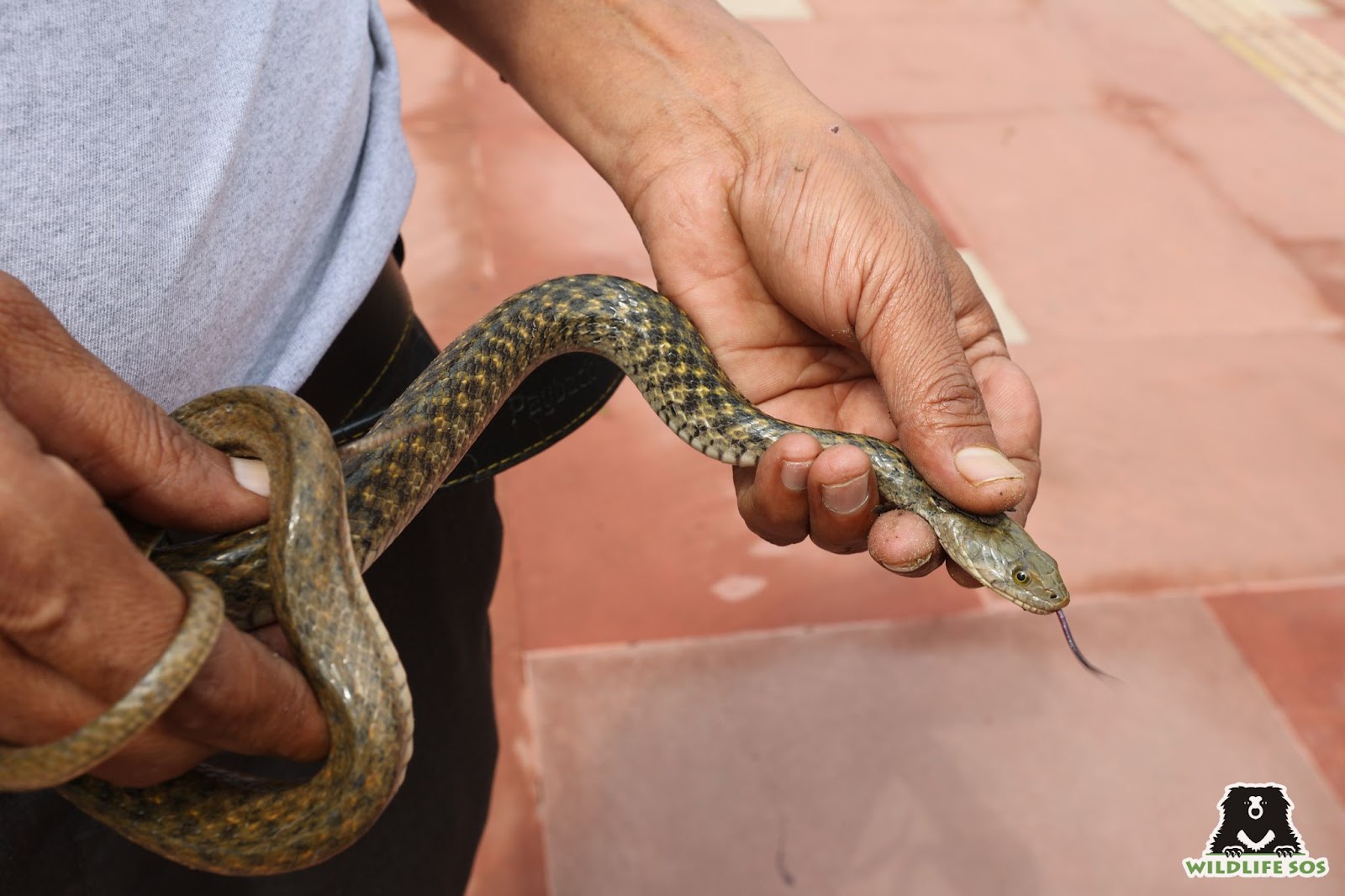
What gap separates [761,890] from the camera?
14.0 feet

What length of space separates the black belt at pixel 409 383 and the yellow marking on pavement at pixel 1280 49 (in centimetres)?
878

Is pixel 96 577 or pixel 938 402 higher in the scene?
pixel 96 577

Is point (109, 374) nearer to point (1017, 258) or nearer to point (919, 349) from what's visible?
point (919, 349)

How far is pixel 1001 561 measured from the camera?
293 centimetres

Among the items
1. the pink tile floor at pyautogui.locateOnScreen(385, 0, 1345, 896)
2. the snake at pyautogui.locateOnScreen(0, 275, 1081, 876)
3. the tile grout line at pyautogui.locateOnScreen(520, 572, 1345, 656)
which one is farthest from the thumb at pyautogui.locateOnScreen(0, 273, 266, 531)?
the tile grout line at pyautogui.locateOnScreen(520, 572, 1345, 656)

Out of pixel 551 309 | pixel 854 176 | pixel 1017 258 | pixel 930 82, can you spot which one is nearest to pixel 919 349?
pixel 854 176

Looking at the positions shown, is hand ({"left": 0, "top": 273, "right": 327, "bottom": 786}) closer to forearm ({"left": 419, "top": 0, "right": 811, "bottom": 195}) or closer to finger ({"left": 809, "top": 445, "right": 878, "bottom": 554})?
finger ({"left": 809, "top": 445, "right": 878, "bottom": 554})

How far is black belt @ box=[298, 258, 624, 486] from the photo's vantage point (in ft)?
8.25

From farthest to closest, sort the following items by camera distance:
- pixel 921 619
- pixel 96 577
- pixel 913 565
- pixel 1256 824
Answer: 1. pixel 921 619
2. pixel 1256 824
3. pixel 913 565
4. pixel 96 577

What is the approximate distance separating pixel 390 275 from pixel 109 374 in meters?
0.96

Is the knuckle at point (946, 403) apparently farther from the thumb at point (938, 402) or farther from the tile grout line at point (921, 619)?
the tile grout line at point (921, 619)

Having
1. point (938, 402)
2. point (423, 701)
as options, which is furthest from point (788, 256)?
point (423, 701)

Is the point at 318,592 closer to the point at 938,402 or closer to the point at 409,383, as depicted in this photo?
the point at 409,383

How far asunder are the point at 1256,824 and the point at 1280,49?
27.5 feet
